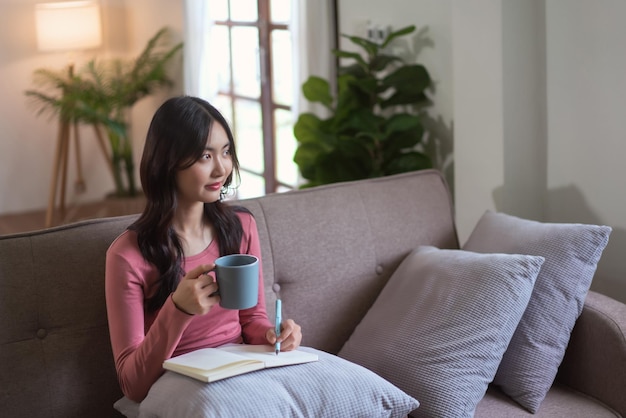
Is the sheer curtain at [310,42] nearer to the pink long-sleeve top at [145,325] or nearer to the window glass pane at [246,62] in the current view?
the window glass pane at [246,62]

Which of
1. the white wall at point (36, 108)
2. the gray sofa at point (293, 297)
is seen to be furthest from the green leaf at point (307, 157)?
the white wall at point (36, 108)

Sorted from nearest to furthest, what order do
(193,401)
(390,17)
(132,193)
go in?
(193,401) → (390,17) → (132,193)

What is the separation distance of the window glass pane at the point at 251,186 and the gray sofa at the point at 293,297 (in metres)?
2.31

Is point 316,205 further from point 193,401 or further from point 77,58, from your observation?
point 77,58

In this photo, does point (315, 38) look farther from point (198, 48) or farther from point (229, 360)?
point (229, 360)

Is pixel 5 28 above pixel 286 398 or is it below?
above

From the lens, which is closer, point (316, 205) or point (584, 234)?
point (584, 234)

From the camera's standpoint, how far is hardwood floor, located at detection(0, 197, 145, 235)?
16.9 feet

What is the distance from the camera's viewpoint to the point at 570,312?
2023 millimetres

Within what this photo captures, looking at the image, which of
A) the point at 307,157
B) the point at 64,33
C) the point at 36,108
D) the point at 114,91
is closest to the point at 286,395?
the point at 307,157

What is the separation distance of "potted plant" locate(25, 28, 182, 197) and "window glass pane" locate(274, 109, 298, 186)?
0.96 m

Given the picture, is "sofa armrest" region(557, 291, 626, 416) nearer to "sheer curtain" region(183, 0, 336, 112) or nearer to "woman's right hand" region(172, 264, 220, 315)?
"woman's right hand" region(172, 264, 220, 315)

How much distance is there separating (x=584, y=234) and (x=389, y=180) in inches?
22.2

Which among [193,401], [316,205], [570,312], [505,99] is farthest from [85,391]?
[505,99]
